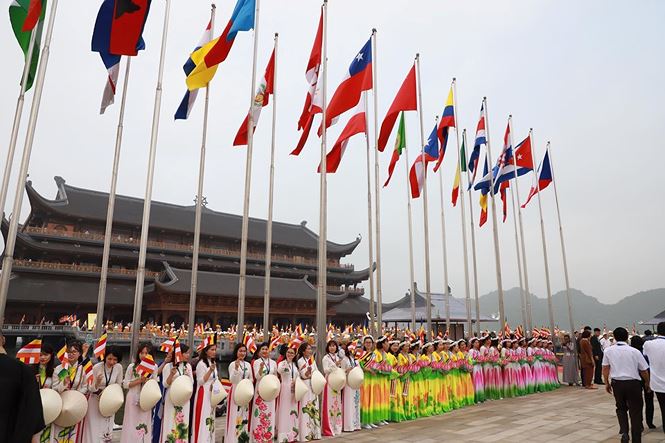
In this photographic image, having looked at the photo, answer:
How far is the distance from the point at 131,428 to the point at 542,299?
145016mm

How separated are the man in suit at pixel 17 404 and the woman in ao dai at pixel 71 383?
2890 mm

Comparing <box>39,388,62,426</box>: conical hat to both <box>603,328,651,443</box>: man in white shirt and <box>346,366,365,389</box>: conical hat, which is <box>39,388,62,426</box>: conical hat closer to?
<box>346,366,365,389</box>: conical hat

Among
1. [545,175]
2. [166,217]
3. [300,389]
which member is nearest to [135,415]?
[300,389]

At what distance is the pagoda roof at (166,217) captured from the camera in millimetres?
32938

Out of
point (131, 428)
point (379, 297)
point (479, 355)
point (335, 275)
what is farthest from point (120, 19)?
point (335, 275)

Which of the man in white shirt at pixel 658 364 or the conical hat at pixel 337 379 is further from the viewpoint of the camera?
the conical hat at pixel 337 379

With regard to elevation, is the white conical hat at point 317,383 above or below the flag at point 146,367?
below

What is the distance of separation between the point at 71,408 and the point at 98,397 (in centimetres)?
78

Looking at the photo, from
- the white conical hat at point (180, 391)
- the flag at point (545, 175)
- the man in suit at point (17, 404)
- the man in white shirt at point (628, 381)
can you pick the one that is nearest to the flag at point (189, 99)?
the white conical hat at point (180, 391)

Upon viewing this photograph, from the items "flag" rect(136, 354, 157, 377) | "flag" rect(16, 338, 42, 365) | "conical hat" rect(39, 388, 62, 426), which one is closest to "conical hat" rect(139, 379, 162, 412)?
"flag" rect(136, 354, 157, 377)

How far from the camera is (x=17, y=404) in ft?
9.86

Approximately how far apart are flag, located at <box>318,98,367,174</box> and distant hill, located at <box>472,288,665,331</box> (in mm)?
100305

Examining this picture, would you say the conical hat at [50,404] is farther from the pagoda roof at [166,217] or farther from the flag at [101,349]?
the pagoda roof at [166,217]

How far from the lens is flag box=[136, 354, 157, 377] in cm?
612
